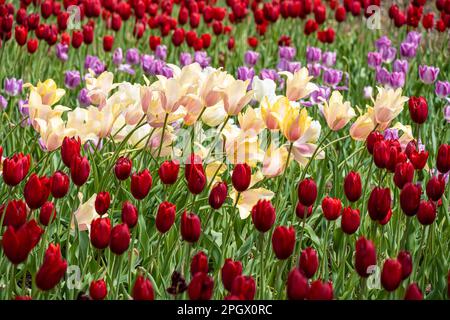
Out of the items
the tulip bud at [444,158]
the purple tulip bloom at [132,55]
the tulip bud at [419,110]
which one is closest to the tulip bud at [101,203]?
the tulip bud at [444,158]

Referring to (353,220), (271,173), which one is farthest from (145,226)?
(353,220)

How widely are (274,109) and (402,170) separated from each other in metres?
0.48

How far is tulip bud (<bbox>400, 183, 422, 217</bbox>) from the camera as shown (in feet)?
7.88

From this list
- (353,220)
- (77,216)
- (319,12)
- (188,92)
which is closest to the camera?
(353,220)

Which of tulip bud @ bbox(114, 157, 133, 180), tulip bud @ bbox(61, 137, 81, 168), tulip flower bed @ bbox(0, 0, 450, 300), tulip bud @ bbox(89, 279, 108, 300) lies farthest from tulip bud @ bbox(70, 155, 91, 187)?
tulip bud @ bbox(89, 279, 108, 300)

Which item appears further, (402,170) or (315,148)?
(315,148)

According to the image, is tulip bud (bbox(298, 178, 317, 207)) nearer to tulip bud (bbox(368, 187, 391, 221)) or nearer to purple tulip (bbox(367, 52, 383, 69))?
tulip bud (bbox(368, 187, 391, 221))

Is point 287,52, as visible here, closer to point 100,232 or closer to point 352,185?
point 352,185

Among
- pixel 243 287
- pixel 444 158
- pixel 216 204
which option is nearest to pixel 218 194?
pixel 216 204

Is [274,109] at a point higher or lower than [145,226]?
higher

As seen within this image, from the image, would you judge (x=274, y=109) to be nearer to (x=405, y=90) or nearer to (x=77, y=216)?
(x=77, y=216)

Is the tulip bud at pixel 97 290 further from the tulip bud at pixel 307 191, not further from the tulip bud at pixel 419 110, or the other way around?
the tulip bud at pixel 419 110

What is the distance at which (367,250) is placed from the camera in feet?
6.77

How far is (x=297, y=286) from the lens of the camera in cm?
187
